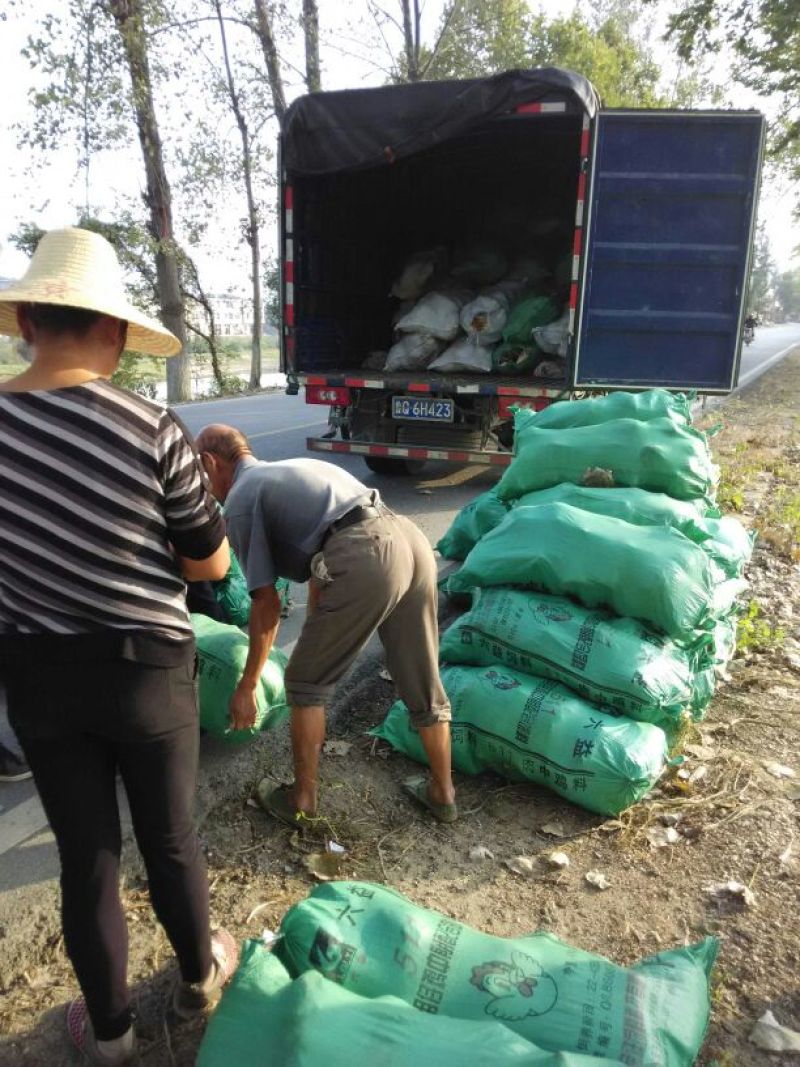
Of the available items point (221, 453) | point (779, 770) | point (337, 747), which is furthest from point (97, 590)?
point (779, 770)

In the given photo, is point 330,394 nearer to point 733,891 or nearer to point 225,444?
point 225,444

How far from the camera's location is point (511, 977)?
1.68 metres

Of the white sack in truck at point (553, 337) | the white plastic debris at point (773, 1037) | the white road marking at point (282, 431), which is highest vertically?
the white sack in truck at point (553, 337)

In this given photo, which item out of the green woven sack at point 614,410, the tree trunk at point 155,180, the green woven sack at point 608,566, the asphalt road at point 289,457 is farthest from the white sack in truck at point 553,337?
the tree trunk at point 155,180

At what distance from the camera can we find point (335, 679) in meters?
2.49

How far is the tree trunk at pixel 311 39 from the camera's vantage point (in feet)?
60.3

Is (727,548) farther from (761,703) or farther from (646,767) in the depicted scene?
(646,767)

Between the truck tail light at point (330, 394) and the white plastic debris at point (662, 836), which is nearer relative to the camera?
the white plastic debris at point (662, 836)

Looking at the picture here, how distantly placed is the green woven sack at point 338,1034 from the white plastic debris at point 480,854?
3.10ft

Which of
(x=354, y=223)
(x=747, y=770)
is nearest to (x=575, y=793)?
(x=747, y=770)

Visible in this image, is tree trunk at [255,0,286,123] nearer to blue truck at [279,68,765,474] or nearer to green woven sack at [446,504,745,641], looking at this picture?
blue truck at [279,68,765,474]

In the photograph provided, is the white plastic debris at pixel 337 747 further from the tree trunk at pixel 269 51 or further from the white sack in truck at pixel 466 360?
the tree trunk at pixel 269 51

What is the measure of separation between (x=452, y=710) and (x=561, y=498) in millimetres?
1182

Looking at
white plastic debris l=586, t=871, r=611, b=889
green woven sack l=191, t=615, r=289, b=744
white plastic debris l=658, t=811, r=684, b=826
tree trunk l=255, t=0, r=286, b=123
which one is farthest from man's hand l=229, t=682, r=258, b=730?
tree trunk l=255, t=0, r=286, b=123
